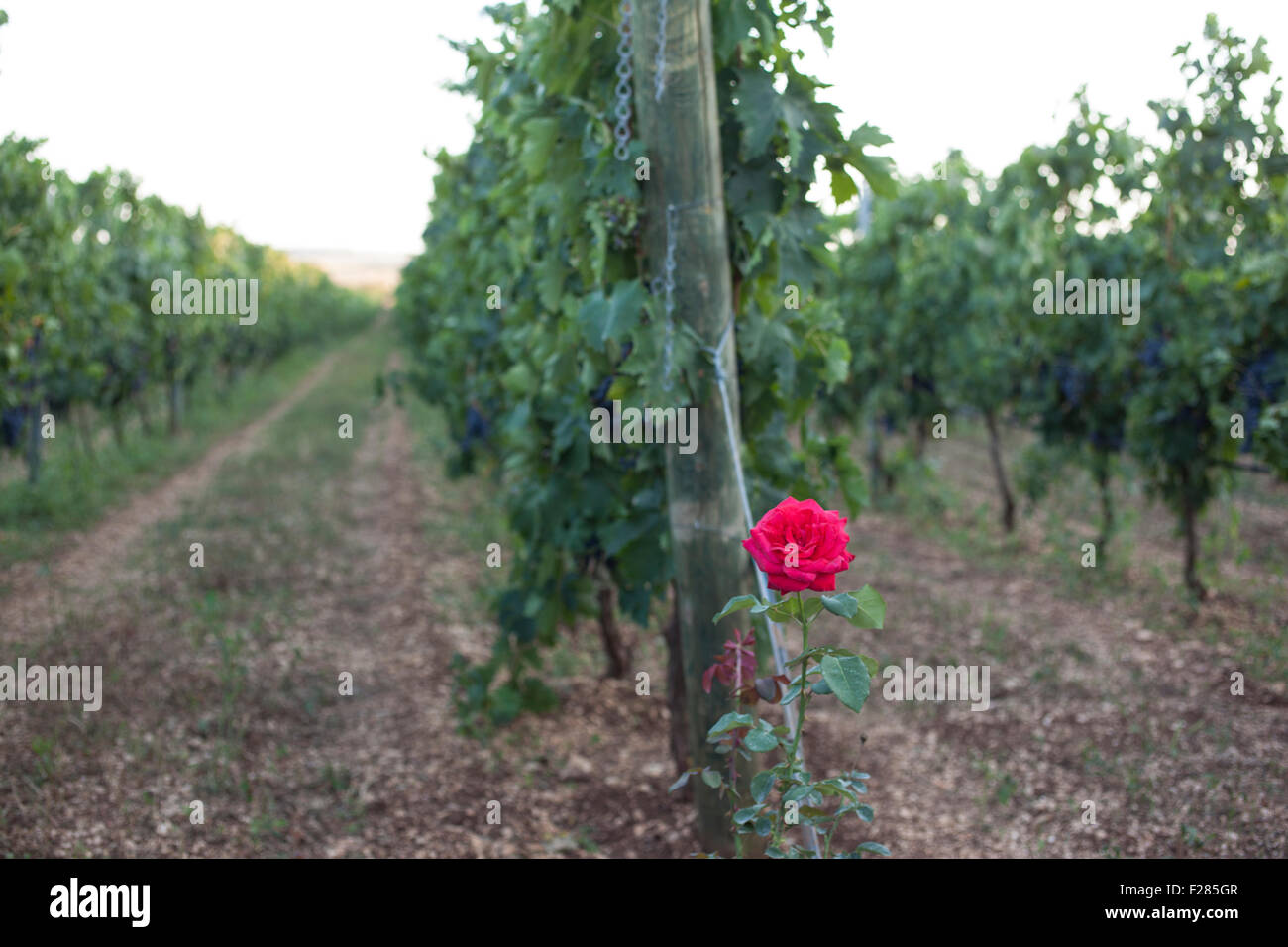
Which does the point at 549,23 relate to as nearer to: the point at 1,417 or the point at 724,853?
the point at 724,853

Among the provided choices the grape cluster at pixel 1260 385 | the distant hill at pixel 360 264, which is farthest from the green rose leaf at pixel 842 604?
the distant hill at pixel 360 264

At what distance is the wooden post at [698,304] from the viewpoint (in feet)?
9.14

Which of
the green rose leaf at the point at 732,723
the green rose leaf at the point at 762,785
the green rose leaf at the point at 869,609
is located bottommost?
the green rose leaf at the point at 762,785

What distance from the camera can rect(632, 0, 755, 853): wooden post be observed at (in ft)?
9.14

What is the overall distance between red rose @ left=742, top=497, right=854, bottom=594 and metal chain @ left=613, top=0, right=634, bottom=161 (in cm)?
158

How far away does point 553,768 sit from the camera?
176 inches

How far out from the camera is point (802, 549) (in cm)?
183

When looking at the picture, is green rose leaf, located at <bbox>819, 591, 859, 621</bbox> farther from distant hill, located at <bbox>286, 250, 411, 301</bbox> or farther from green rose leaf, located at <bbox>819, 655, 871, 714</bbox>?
distant hill, located at <bbox>286, 250, 411, 301</bbox>

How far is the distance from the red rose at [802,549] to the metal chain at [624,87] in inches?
62.1

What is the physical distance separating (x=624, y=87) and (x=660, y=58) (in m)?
0.32

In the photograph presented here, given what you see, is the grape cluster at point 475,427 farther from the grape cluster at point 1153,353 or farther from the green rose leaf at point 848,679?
the green rose leaf at point 848,679

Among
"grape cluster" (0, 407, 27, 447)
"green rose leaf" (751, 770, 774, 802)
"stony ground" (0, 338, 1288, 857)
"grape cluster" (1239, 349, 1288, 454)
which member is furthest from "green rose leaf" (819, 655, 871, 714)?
"grape cluster" (0, 407, 27, 447)

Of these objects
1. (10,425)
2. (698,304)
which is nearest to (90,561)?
(10,425)
